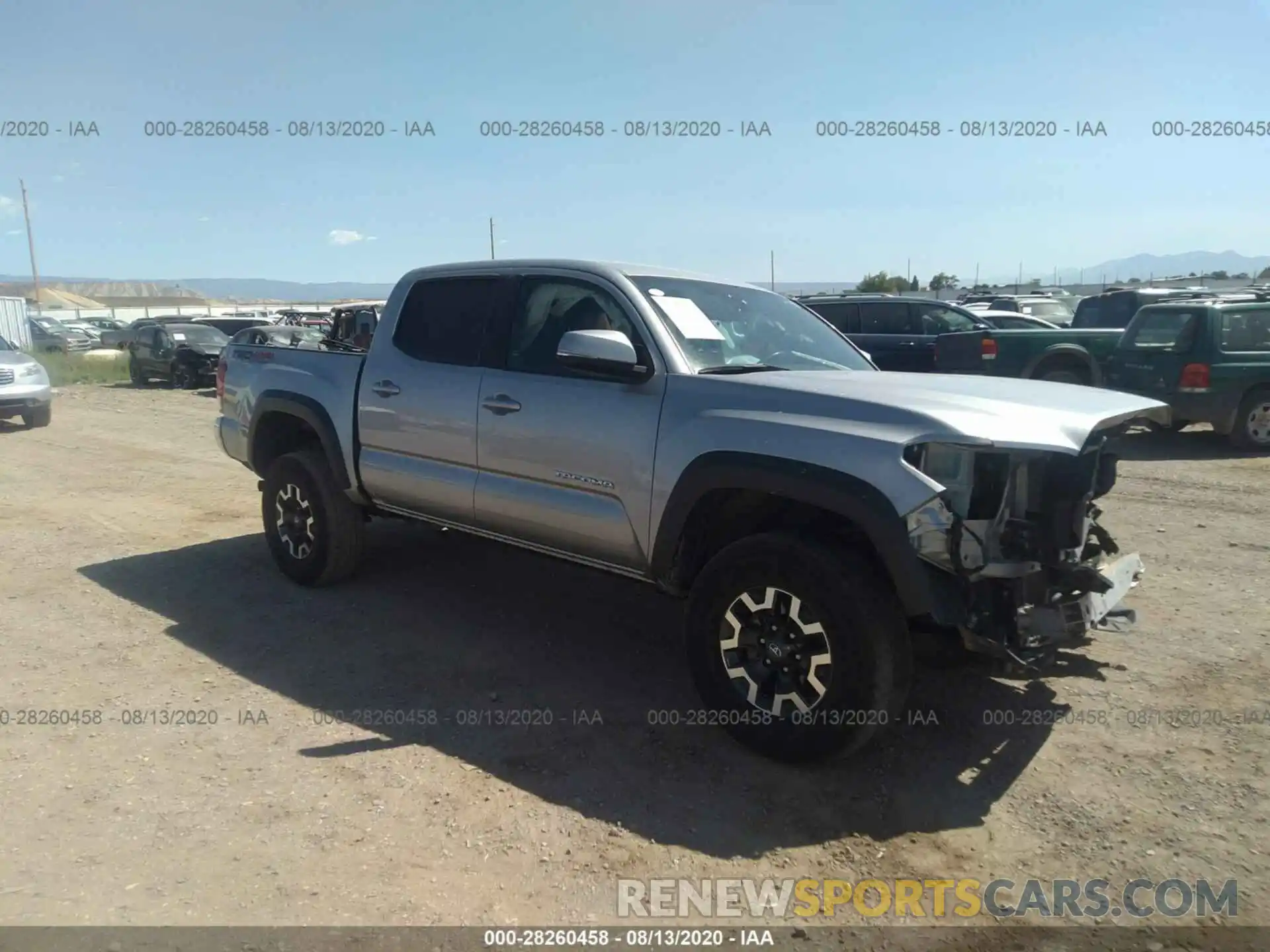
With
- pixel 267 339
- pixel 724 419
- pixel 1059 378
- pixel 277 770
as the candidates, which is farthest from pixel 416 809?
pixel 267 339

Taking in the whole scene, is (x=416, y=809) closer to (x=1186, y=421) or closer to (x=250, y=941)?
(x=250, y=941)

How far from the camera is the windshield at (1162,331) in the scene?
35.9 feet

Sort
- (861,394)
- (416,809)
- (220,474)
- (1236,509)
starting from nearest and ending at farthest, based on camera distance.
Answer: (416,809)
(861,394)
(1236,509)
(220,474)

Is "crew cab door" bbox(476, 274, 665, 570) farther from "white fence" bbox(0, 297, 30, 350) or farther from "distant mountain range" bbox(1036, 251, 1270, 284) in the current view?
"distant mountain range" bbox(1036, 251, 1270, 284)

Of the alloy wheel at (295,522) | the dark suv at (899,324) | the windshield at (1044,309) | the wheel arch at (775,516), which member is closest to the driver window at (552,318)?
the wheel arch at (775,516)

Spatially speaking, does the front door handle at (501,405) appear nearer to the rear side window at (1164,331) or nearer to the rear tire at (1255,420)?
the rear side window at (1164,331)

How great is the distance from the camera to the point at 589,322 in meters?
A: 4.60

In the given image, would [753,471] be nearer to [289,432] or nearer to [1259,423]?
[289,432]

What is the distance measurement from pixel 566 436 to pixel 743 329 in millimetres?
1060

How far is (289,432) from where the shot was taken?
635 cm

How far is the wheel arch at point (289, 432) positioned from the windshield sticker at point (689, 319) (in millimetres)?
2322

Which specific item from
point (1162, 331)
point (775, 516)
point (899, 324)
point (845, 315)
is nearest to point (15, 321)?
point (845, 315)

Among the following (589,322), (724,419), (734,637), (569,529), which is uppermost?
(589,322)

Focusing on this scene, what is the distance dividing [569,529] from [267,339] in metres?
12.6
